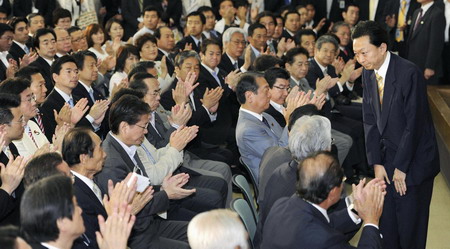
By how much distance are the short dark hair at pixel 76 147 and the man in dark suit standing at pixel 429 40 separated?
5195mm

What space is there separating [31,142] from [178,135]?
0.89m

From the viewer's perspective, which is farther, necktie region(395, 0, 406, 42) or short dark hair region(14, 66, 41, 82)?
necktie region(395, 0, 406, 42)

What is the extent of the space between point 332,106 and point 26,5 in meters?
5.01

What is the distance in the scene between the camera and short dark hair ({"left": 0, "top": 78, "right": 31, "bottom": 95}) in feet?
13.9

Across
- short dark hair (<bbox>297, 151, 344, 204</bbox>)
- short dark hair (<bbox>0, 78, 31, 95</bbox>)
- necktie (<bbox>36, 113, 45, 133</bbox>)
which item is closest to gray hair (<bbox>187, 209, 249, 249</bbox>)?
short dark hair (<bbox>297, 151, 344, 204</bbox>)

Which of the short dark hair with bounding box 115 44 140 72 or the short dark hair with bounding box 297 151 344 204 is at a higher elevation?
the short dark hair with bounding box 297 151 344 204

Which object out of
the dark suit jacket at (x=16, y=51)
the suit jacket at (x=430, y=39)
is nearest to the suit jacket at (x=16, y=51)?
the dark suit jacket at (x=16, y=51)

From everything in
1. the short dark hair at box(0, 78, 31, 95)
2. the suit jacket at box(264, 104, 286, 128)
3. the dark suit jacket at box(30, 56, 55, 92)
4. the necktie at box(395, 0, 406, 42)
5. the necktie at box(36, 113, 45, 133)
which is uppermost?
the short dark hair at box(0, 78, 31, 95)

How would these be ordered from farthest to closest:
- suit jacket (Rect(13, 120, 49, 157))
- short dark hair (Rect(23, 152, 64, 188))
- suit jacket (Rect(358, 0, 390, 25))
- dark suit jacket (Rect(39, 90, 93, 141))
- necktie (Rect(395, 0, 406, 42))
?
suit jacket (Rect(358, 0, 390, 25)) → necktie (Rect(395, 0, 406, 42)) → dark suit jacket (Rect(39, 90, 93, 141)) → suit jacket (Rect(13, 120, 49, 157)) → short dark hair (Rect(23, 152, 64, 188))

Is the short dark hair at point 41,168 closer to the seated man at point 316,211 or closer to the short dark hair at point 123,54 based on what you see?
the seated man at point 316,211

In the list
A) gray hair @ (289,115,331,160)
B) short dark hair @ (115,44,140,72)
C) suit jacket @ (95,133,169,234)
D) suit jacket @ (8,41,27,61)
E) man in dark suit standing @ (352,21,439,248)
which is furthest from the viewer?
suit jacket @ (8,41,27,61)

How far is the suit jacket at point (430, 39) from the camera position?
305 inches

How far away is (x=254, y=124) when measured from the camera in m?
4.51

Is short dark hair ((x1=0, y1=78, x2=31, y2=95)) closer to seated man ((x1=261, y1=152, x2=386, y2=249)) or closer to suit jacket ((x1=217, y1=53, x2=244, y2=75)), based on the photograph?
seated man ((x1=261, y1=152, x2=386, y2=249))
